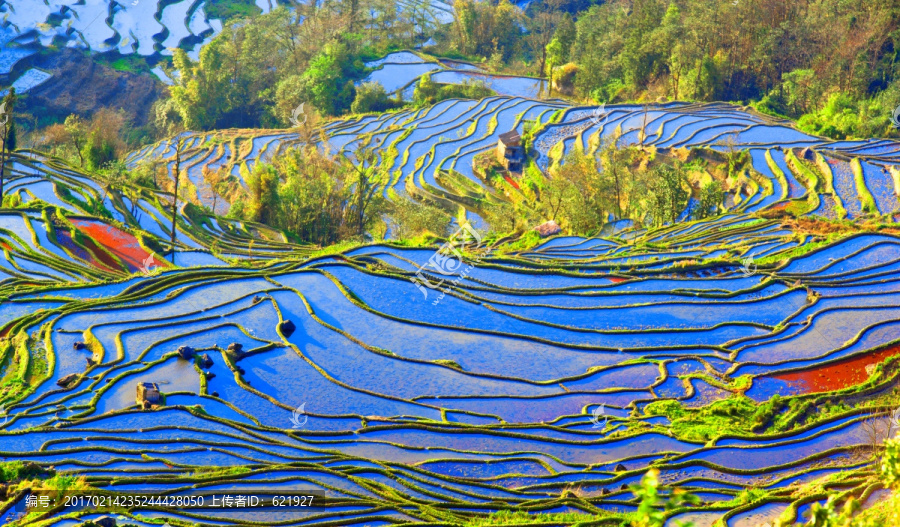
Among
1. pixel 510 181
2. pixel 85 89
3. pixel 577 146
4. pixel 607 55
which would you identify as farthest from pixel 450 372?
pixel 85 89

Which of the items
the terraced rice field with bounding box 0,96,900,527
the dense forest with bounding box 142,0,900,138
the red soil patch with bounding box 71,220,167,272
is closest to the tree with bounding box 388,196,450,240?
the terraced rice field with bounding box 0,96,900,527

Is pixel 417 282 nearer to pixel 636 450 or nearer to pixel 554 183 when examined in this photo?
pixel 636 450

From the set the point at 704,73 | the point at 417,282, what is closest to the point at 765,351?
the point at 417,282

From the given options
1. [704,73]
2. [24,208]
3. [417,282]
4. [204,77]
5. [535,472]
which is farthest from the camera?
[204,77]

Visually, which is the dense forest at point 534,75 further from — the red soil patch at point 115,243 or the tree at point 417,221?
the red soil patch at point 115,243

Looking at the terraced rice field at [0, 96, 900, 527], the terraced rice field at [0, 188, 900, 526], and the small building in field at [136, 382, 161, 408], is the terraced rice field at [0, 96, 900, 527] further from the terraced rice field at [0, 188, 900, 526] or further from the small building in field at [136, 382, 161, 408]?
the small building in field at [136, 382, 161, 408]

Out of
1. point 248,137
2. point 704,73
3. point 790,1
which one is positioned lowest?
point 248,137

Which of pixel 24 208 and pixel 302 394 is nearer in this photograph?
A: pixel 302 394
